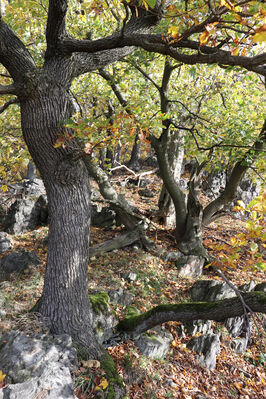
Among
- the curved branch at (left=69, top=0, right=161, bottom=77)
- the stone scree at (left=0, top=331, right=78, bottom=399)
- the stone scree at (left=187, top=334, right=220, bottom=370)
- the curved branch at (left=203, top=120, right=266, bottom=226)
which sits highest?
the curved branch at (left=69, top=0, right=161, bottom=77)

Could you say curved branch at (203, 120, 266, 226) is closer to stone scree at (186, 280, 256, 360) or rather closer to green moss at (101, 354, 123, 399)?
stone scree at (186, 280, 256, 360)

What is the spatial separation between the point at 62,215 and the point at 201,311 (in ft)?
8.63

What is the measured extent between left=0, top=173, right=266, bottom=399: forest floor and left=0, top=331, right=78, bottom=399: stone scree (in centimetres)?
33

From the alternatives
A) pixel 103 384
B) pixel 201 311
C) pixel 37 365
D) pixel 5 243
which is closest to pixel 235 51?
pixel 201 311

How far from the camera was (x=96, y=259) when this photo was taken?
25.2 ft

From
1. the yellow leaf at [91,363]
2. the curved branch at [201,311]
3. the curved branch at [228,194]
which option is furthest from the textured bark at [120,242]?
the yellow leaf at [91,363]

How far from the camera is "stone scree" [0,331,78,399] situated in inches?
100

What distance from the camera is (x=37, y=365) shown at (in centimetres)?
281

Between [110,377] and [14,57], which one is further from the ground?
[14,57]

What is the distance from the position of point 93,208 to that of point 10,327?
22.6 ft

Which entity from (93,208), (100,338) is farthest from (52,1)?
(93,208)

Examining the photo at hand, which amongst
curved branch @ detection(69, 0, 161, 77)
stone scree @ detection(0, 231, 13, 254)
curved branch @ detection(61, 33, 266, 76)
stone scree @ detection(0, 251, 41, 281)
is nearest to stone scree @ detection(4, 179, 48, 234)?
stone scree @ detection(0, 231, 13, 254)

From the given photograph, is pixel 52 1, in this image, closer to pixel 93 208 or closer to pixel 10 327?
pixel 10 327

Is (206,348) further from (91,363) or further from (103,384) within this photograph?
(91,363)
